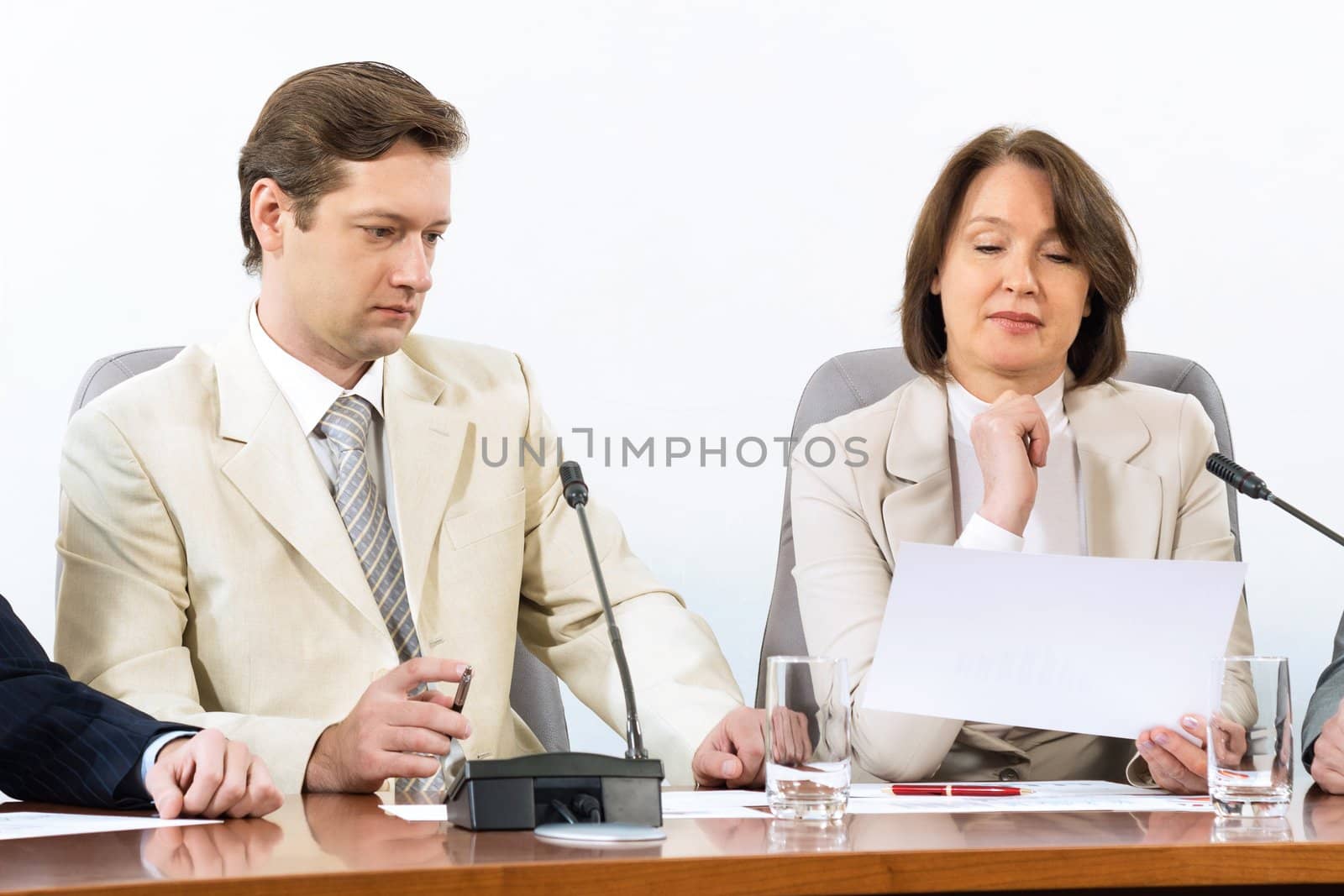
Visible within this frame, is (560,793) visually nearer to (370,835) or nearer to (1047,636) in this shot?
(370,835)

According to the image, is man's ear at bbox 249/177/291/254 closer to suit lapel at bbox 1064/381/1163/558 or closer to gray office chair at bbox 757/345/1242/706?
gray office chair at bbox 757/345/1242/706

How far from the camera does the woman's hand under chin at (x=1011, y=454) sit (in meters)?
1.90

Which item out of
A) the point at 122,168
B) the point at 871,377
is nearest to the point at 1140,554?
the point at 871,377

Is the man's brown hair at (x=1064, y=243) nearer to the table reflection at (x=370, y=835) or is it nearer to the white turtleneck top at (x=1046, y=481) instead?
the white turtleneck top at (x=1046, y=481)

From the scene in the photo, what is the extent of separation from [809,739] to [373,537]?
2.83ft

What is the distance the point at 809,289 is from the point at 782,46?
0.43 meters

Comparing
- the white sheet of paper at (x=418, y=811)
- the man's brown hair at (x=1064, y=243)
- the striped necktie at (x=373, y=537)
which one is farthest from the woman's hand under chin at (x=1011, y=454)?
the white sheet of paper at (x=418, y=811)

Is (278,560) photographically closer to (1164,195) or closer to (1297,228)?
(1164,195)

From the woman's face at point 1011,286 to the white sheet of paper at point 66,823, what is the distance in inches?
50.7

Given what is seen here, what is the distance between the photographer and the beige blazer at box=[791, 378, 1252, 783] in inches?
75.7

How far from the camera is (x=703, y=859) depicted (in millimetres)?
976

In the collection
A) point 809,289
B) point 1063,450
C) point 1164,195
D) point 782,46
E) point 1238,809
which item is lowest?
point 1238,809

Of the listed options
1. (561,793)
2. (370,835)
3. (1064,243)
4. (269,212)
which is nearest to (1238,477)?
(1064,243)

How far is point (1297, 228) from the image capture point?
278 centimetres
